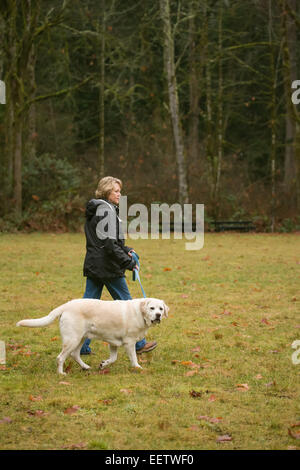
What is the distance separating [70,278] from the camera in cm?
1366

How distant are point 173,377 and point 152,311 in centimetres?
72

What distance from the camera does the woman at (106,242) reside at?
23.9 ft

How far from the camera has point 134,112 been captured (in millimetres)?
38750

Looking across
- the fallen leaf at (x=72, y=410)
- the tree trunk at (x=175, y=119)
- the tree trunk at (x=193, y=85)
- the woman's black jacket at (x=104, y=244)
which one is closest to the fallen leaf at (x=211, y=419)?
the fallen leaf at (x=72, y=410)

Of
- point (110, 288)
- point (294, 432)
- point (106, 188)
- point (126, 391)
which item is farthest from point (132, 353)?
point (294, 432)

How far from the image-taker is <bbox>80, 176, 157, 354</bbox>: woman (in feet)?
23.9

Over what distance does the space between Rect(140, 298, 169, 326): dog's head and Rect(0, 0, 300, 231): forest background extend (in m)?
18.8

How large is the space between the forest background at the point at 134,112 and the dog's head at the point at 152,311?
61.8ft

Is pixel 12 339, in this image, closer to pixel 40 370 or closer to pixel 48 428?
pixel 40 370

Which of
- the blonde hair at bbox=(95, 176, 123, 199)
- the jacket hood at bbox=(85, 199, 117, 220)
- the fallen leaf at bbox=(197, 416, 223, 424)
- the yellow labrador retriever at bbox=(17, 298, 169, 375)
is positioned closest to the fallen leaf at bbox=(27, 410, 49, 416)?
the yellow labrador retriever at bbox=(17, 298, 169, 375)

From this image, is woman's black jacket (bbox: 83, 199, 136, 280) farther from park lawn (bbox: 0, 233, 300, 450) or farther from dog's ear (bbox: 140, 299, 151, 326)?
park lawn (bbox: 0, 233, 300, 450)

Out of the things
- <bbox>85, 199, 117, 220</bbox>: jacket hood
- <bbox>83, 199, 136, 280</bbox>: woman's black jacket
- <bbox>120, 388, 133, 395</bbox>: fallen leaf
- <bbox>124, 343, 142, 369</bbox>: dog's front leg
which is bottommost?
<bbox>120, 388, 133, 395</bbox>: fallen leaf

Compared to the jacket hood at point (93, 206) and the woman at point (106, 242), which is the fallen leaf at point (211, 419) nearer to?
the woman at point (106, 242)

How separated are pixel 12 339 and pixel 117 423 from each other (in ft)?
11.4
